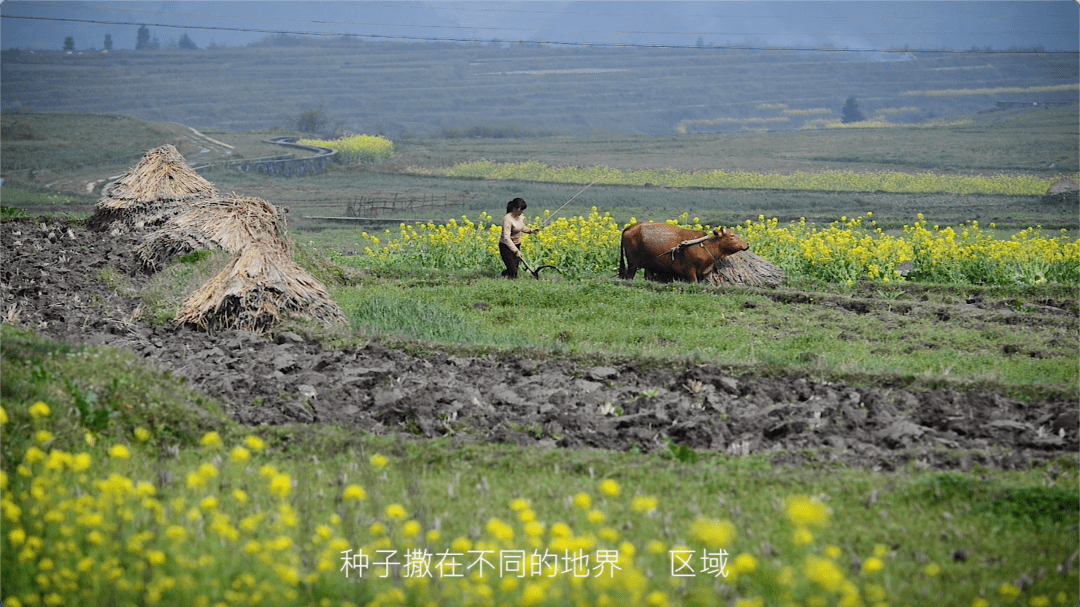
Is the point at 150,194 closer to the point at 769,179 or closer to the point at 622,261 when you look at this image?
the point at 622,261

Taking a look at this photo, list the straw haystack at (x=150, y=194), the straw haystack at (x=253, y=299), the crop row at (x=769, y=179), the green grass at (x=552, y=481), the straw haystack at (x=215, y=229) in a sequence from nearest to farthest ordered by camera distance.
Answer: the green grass at (x=552, y=481) → the straw haystack at (x=253, y=299) → the straw haystack at (x=215, y=229) → the straw haystack at (x=150, y=194) → the crop row at (x=769, y=179)

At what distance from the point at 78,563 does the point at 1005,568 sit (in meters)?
4.31

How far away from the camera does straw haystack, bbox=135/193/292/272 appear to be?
13.1 metres

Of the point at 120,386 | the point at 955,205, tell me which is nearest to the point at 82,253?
the point at 120,386

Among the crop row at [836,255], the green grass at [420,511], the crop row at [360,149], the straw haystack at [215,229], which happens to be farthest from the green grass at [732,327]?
the crop row at [360,149]

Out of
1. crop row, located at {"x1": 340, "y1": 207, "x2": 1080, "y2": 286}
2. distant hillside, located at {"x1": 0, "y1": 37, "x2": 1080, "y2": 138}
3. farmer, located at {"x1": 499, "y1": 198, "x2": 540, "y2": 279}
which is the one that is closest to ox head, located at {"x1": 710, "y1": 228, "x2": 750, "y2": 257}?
crop row, located at {"x1": 340, "y1": 207, "x2": 1080, "y2": 286}

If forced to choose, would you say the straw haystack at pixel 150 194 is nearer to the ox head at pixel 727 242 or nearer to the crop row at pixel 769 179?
the ox head at pixel 727 242

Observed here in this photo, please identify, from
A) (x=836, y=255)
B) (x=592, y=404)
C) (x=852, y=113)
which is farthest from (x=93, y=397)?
(x=852, y=113)

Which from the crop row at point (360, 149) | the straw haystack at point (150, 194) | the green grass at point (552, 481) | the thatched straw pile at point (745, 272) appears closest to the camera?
the green grass at point (552, 481)

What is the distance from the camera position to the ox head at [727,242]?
1327 cm

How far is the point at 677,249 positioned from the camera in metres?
13.4

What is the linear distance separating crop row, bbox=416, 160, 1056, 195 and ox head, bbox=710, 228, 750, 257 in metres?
30.4

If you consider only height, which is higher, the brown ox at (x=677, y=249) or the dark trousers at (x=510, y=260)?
the brown ox at (x=677, y=249)

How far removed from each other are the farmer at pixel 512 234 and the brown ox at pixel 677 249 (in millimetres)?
1653
